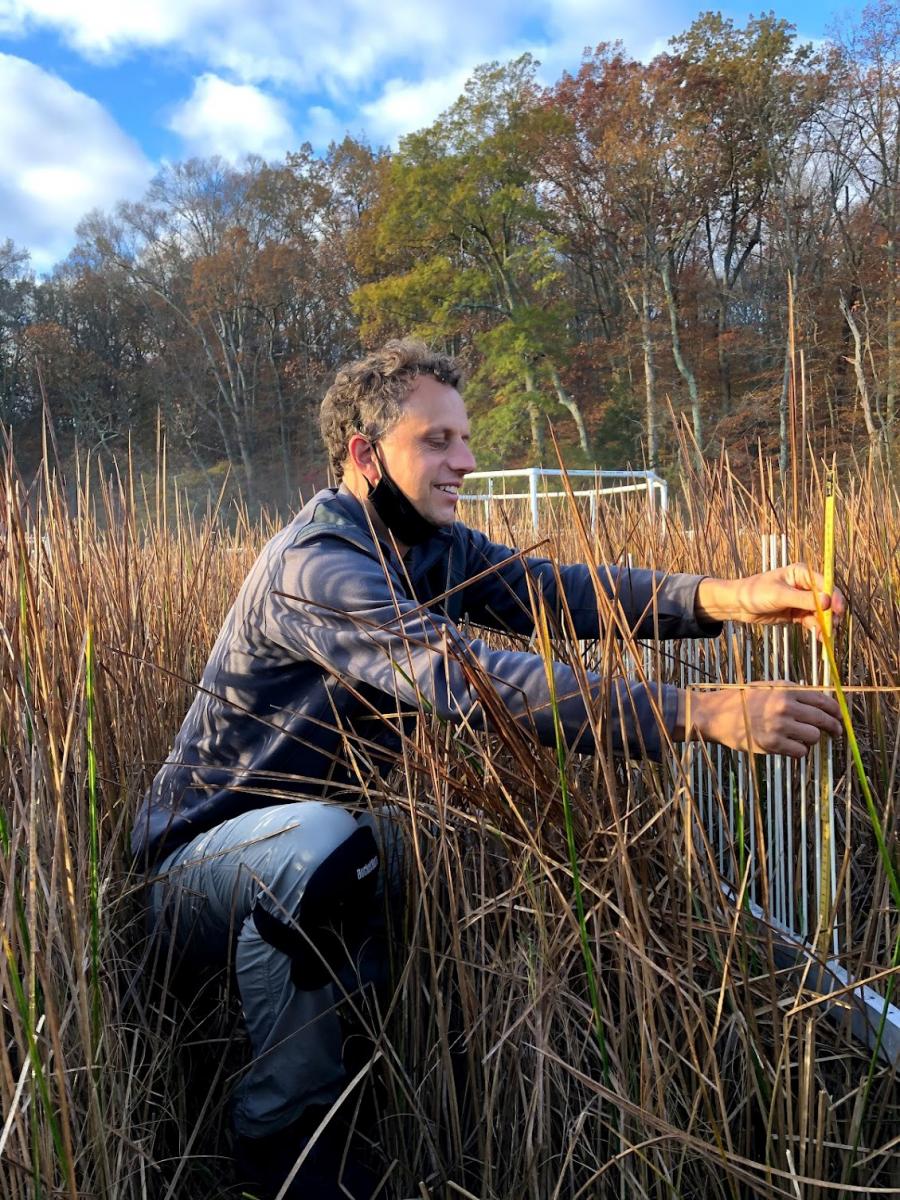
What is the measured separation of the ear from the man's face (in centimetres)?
2

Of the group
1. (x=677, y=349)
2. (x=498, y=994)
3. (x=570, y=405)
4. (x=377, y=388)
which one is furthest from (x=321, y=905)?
(x=570, y=405)

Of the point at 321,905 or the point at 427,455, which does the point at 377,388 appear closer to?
the point at 427,455

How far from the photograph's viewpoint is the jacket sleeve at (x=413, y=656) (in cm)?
100

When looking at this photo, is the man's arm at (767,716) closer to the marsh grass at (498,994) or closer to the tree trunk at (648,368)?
the marsh grass at (498,994)

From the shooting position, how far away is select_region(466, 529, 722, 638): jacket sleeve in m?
1.34

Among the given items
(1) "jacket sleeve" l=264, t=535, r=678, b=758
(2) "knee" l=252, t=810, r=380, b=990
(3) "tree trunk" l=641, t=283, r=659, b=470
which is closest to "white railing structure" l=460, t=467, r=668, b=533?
(1) "jacket sleeve" l=264, t=535, r=678, b=758

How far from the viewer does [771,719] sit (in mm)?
896

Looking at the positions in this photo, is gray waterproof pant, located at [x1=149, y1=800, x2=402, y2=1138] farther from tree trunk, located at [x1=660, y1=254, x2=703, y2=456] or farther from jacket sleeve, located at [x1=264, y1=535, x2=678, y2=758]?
tree trunk, located at [x1=660, y1=254, x2=703, y2=456]

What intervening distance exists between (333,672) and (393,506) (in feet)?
1.13

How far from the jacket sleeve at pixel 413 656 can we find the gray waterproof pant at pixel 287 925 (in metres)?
0.22

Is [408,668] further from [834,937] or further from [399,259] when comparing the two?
[399,259]

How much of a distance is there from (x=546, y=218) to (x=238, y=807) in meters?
17.8

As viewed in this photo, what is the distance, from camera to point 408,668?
3.61 feet

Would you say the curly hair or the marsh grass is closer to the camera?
the marsh grass
